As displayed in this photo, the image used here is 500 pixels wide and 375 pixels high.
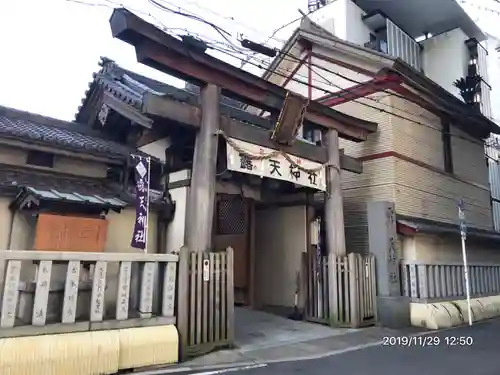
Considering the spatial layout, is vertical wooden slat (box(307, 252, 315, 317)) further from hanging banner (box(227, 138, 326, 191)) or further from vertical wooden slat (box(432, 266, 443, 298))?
vertical wooden slat (box(432, 266, 443, 298))

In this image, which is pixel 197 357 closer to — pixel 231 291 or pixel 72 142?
pixel 231 291

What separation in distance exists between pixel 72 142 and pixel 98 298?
4.56 metres

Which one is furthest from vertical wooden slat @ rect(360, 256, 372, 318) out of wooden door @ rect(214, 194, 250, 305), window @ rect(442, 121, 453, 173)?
window @ rect(442, 121, 453, 173)

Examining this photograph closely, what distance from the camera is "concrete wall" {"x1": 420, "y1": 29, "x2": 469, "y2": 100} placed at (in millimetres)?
20641

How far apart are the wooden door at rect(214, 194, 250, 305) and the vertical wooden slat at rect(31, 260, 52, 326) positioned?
7170 millimetres

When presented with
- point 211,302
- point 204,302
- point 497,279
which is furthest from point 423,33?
point 204,302

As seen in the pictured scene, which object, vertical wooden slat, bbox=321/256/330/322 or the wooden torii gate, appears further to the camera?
vertical wooden slat, bbox=321/256/330/322

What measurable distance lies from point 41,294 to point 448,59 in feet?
70.3

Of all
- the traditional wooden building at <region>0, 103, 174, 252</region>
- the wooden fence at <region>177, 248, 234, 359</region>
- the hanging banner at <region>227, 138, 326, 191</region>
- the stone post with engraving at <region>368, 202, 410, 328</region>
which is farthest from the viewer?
the stone post with engraving at <region>368, 202, 410, 328</region>

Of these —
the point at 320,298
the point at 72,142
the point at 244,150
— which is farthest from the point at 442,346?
the point at 72,142

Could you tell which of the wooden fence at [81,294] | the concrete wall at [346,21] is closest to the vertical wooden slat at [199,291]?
the wooden fence at [81,294]

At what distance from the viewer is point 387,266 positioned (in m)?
10.8

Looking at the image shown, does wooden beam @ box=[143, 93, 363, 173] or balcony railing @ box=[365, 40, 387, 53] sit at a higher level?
balcony railing @ box=[365, 40, 387, 53]

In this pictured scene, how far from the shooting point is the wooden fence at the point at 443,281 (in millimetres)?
11445
